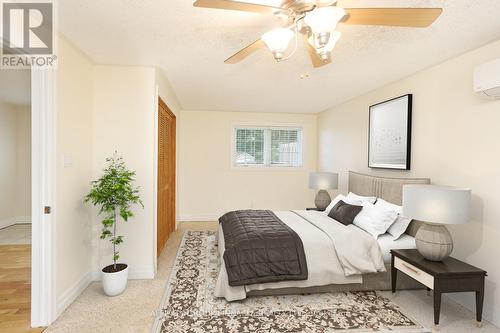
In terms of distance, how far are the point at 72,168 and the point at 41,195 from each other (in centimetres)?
47

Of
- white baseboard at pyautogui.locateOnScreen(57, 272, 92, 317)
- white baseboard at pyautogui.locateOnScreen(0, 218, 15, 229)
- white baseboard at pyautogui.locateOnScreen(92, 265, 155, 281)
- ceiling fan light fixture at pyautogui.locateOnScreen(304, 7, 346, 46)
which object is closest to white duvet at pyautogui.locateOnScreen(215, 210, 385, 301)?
white baseboard at pyautogui.locateOnScreen(92, 265, 155, 281)

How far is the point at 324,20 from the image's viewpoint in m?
1.32

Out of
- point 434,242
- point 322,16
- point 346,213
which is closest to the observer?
point 322,16

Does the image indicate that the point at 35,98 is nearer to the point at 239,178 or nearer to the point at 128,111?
the point at 128,111

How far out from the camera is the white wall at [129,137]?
3.06 metres

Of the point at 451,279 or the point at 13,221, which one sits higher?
the point at 451,279

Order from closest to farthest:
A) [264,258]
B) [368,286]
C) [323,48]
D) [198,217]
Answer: [323,48] < [264,258] < [368,286] < [198,217]

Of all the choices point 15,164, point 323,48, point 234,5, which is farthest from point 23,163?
point 323,48

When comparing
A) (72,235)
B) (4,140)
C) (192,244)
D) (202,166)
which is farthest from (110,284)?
(4,140)

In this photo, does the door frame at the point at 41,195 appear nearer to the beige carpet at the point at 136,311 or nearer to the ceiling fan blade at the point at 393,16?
the beige carpet at the point at 136,311

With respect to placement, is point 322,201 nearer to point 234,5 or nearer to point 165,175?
point 165,175

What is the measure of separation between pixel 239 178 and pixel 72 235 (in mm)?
3634

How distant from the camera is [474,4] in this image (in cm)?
179

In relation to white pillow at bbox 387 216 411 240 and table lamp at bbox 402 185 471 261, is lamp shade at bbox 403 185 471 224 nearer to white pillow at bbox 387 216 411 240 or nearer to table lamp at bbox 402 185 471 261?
table lamp at bbox 402 185 471 261
